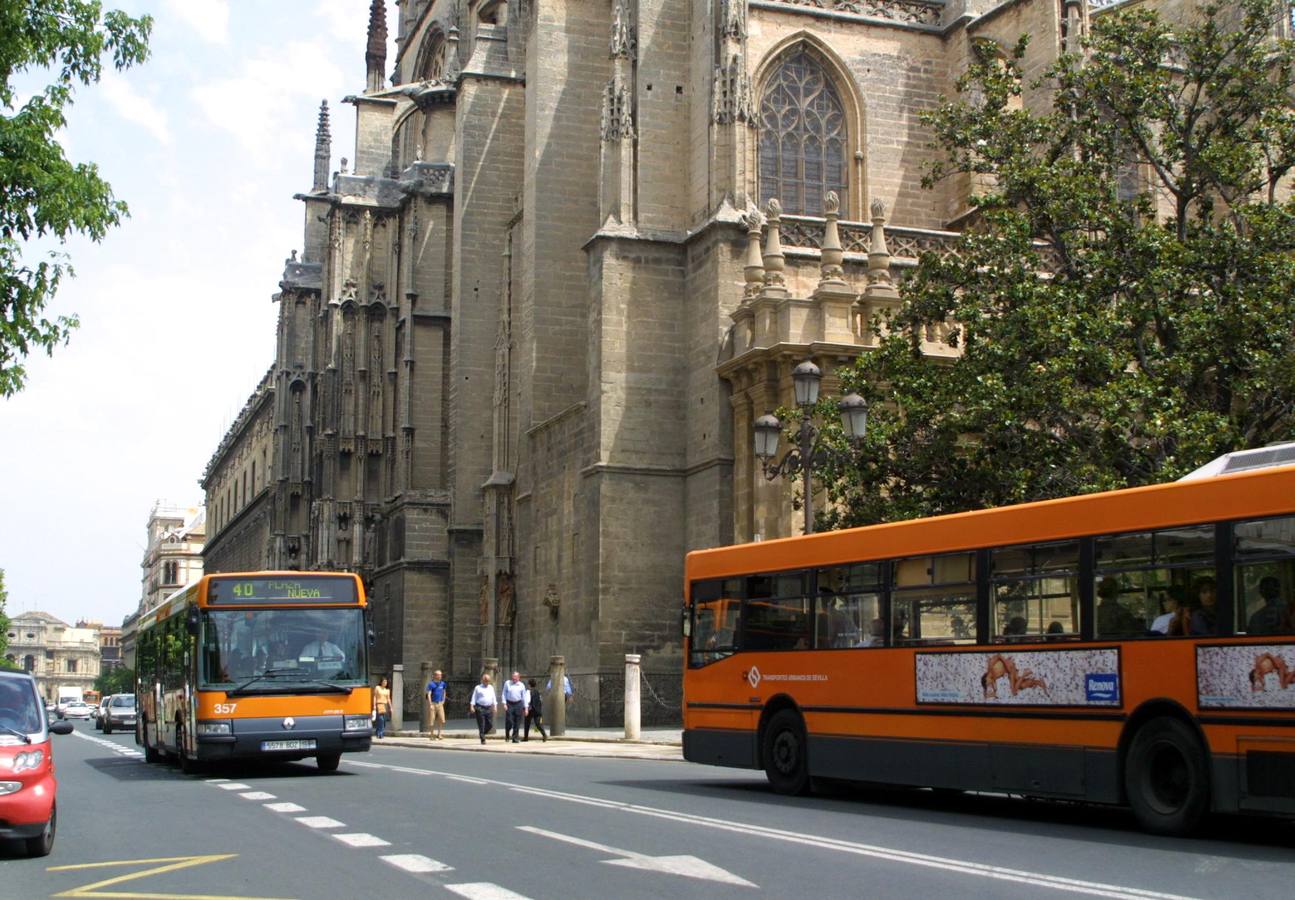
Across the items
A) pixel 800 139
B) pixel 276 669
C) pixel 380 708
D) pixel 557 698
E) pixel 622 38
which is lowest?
pixel 380 708

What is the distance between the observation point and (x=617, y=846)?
35.2 ft

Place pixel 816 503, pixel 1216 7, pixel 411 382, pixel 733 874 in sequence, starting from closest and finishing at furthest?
pixel 733 874 → pixel 1216 7 → pixel 816 503 → pixel 411 382

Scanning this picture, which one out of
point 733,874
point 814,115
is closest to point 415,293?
point 814,115

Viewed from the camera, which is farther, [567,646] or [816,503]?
[567,646]

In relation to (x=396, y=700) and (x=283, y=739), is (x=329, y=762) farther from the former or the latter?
(x=396, y=700)

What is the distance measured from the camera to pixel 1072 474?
64.4 feet

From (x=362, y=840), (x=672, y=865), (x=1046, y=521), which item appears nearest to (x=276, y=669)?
(x=362, y=840)

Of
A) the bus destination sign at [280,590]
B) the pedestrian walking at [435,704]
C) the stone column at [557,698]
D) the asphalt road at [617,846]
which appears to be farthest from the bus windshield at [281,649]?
the pedestrian walking at [435,704]

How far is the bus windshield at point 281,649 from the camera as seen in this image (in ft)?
65.1

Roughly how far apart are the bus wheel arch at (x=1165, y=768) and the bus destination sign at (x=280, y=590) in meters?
11.0

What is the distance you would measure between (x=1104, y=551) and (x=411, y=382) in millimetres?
36499

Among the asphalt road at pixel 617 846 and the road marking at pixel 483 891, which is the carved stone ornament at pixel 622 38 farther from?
the road marking at pixel 483 891

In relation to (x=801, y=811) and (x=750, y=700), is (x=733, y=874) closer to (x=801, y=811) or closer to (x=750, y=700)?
(x=801, y=811)

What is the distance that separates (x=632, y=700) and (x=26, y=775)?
667 inches
